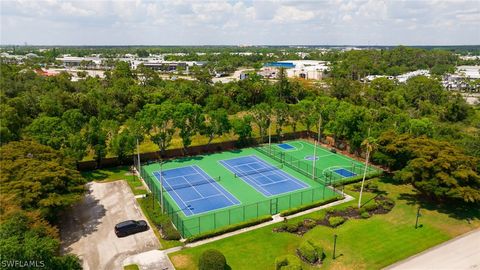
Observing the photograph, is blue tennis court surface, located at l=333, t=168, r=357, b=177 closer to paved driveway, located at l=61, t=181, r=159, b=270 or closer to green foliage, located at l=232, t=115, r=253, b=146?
green foliage, located at l=232, t=115, r=253, b=146

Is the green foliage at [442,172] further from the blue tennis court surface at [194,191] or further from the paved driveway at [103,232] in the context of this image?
the paved driveway at [103,232]

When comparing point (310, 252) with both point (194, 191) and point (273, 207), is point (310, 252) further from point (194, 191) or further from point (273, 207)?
point (194, 191)

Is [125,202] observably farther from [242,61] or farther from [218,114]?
[242,61]

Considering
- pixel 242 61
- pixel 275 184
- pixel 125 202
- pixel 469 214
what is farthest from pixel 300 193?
pixel 242 61

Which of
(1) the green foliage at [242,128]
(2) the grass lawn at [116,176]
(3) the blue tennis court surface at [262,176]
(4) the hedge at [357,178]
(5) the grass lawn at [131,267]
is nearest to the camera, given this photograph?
(5) the grass lawn at [131,267]

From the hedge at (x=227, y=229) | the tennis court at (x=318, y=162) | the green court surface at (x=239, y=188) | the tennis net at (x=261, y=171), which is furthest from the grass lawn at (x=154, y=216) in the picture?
the tennis court at (x=318, y=162)

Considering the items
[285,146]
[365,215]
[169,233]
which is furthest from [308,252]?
[285,146]

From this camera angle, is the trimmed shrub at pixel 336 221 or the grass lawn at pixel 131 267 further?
the trimmed shrub at pixel 336 221
